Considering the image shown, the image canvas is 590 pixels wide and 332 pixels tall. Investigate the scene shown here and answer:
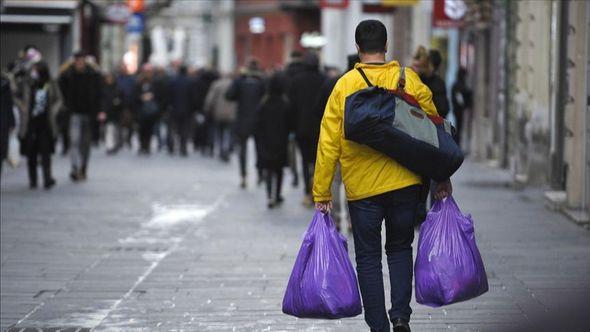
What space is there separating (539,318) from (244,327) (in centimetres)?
492

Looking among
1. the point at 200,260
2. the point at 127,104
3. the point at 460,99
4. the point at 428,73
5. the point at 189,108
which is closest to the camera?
the point at 200,260

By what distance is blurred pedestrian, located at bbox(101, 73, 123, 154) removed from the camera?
3428cm

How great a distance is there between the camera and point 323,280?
322 inches

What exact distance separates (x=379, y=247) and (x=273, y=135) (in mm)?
10701

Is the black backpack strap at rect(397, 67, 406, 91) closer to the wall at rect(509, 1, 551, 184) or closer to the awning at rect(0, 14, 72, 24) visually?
the wall at rect(509, 1, 551, 184)

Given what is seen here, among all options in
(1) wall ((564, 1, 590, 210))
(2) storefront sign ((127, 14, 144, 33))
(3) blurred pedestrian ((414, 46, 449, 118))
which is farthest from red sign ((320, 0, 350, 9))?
(3) blurred pedestrian ((414, 46, 449, 118))

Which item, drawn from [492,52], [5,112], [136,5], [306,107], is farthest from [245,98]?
[136,5]

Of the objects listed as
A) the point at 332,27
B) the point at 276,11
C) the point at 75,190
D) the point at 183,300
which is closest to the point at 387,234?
the point at 183,300

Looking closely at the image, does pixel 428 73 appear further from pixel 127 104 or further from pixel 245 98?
pixel 127 104

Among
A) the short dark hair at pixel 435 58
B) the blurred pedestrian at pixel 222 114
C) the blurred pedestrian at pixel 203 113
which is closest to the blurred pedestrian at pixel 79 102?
the blurred pedestrian at pixel 222 114

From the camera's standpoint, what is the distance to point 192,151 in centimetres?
3566

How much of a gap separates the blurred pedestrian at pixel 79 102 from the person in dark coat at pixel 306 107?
5.40 metres

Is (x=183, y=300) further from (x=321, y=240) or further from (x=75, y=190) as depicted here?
(x=75, y=190)

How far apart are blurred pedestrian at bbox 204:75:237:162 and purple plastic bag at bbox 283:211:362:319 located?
21132 millimetres
